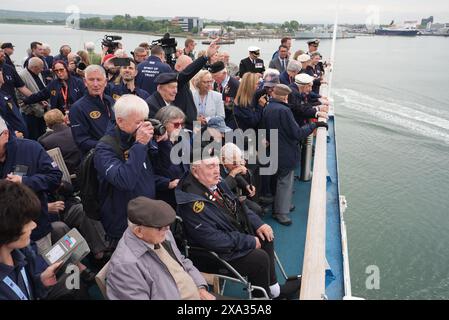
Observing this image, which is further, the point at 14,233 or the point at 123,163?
the point at 123,163

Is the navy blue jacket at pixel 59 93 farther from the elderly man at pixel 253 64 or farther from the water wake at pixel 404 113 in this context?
the water wake at pixel 404 113

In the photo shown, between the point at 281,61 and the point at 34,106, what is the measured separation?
420cm

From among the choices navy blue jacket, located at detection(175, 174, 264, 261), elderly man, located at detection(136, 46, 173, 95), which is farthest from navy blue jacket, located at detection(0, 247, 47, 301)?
elderly man, located at detection(136, 46, 173, 95)

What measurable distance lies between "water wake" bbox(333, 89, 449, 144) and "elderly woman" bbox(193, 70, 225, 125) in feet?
44.2

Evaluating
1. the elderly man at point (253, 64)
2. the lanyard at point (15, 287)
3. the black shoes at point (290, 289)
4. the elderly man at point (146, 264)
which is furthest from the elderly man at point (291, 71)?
the lanyard at point (15, 287)

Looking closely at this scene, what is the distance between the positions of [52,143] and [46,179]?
96 cm

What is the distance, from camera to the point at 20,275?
164cm

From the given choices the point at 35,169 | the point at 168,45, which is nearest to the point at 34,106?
the point at 168,45

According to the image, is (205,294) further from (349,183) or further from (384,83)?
(384,83)

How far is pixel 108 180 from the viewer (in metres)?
2.18

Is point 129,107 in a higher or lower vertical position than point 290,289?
higher

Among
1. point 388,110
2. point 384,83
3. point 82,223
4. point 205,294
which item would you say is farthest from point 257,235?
point 384,83

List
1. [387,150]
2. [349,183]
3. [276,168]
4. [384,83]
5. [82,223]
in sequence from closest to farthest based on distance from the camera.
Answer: [82,223], [276,168], [349,183], [387,150], [384,83]

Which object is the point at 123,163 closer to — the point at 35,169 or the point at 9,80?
the point at 35,169
